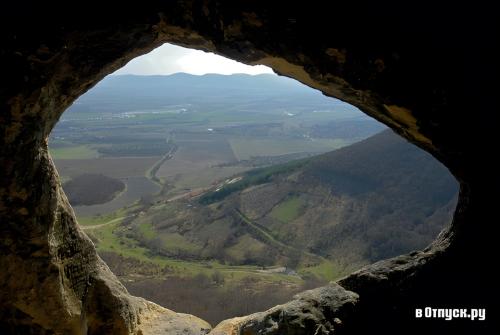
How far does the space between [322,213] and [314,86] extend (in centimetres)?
4748

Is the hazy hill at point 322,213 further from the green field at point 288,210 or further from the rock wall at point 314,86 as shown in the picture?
the rock wall at point 314,86

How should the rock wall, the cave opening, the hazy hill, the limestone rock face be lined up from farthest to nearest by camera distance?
the hazy hill, the cave opening, the limestone rock face, the rock wall

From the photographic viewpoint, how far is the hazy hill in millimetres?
47438

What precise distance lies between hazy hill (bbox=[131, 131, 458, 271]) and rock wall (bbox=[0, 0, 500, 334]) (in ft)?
115

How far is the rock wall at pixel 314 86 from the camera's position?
764 cm

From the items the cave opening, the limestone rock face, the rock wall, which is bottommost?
the cave opening

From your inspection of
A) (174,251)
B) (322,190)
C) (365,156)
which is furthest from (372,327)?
(365,156)

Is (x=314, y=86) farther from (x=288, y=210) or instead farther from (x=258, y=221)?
(x=288, y=210)

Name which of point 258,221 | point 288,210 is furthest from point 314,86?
point 288,210

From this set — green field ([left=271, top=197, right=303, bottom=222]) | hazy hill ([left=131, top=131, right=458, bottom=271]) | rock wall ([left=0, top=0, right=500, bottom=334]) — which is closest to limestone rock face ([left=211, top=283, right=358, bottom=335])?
rock wall ([left=0, top=0, right=500, bottom=334])

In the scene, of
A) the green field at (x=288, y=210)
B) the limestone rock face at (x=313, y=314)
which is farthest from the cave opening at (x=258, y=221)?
the limestone rock face at (x=313, y=314)

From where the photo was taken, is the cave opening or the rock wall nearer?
the rock wall

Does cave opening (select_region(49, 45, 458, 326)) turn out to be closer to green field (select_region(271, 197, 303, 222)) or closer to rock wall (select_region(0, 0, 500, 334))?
green field (select_region(271, 197, 303, 222))

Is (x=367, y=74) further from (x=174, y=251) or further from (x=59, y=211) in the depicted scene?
(x=174, y=251)
